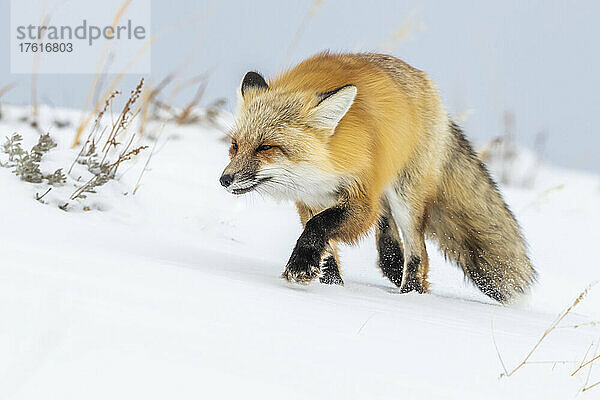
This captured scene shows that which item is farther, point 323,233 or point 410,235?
point 410,235

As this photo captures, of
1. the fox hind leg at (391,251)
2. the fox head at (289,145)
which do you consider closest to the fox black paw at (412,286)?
the fox hind leg at (391,251)

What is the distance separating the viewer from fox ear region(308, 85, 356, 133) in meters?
3.40

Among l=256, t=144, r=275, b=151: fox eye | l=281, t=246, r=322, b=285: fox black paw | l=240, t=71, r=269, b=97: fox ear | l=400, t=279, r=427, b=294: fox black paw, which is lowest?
l=400, t=279, r=427, b=294: fox black paw

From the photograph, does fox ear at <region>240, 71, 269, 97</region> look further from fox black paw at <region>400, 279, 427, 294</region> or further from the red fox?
fox black paw at <region>400, 279, 427, 294</region>

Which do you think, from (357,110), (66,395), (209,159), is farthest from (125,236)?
(209,159)

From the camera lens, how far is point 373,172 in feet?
11.9

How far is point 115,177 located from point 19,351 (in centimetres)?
349

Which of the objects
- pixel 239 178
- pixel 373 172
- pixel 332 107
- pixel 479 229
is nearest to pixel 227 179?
pixel 239 178

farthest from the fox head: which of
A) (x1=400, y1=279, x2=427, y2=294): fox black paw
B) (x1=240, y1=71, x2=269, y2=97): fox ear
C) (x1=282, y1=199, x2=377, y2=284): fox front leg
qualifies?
(x1=400, y1=279, x2=427, y2=294): fox black paw

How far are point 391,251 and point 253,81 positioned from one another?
152 cm

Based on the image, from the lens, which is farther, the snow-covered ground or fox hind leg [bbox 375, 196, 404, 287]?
fox hind leg [bbox 375, 196, 404, 287]

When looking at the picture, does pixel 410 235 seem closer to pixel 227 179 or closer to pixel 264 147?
pixel 264 147

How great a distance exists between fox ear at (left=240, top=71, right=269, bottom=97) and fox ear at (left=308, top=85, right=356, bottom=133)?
1.64ft

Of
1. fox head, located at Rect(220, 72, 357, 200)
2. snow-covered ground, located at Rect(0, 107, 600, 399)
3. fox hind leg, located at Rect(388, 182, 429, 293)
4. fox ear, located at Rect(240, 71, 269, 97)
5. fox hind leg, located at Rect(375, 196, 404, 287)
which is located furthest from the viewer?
fox hind leg, located at Rect(375, 196, 404, 287)
